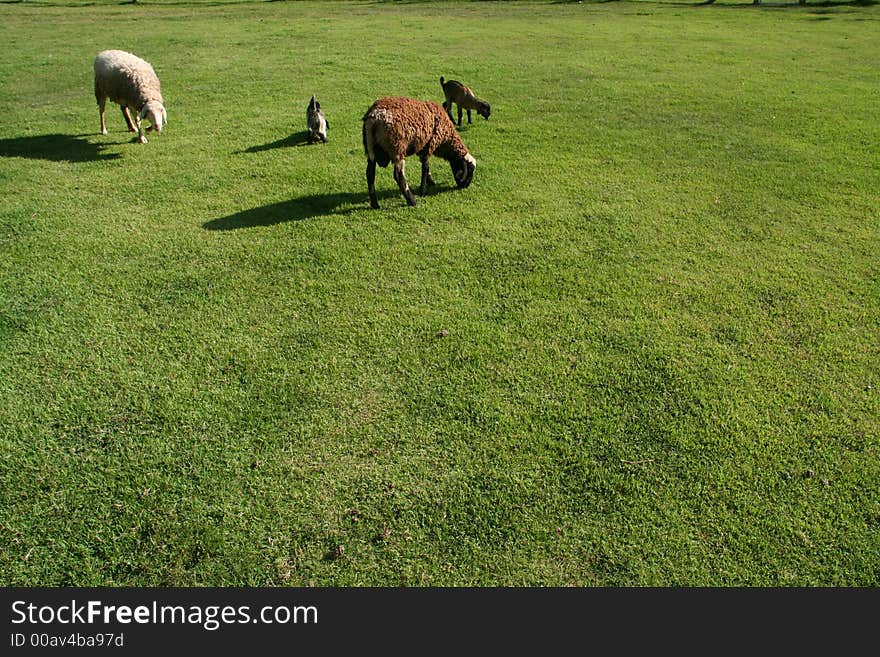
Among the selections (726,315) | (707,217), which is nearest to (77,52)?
(707,217)

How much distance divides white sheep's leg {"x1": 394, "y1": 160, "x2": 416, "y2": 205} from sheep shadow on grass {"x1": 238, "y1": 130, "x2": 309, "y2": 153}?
11.4ft

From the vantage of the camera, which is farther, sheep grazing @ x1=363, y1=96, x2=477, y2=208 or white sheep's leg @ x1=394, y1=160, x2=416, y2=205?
white sheep's leg @ x1=394, y1=160, x2=416, y2=205

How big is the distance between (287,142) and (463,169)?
4059 mm

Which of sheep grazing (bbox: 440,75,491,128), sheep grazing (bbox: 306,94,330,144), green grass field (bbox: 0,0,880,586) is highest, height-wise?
sheep grazing (bbox: 440,75,491,128)

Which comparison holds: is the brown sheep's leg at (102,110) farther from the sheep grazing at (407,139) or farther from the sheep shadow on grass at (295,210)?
the sheep grazing at (407,139)

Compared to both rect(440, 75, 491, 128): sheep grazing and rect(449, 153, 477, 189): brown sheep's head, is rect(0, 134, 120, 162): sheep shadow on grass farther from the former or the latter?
rect(440, 75, 491, 128): sheep grazing

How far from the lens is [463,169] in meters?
9.23

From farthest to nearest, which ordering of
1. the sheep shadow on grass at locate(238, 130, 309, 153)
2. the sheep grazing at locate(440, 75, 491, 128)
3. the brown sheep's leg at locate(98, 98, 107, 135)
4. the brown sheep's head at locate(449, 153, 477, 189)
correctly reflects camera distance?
the sheep grazing at locate(440, 75, 491, 128)
the brown sheep's leg at locate(98, 98, 107, 135)
the sheep shadow on grass at locate(238, 130, 309, 153)
the brown sheep's head at locate(449, 153, 477, 189)

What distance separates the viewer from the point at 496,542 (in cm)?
412

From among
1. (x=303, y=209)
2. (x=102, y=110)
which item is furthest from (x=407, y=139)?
(x=102, y=110)

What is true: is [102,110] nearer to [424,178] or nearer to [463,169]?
[424,178]

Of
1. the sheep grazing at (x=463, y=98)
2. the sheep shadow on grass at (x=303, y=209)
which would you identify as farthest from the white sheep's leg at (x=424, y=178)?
the sheep grazing at (x=463, y=98)

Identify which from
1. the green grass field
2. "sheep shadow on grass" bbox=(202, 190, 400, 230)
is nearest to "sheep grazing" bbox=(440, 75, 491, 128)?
the green grass field

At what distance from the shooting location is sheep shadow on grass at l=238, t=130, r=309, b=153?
10.9m
